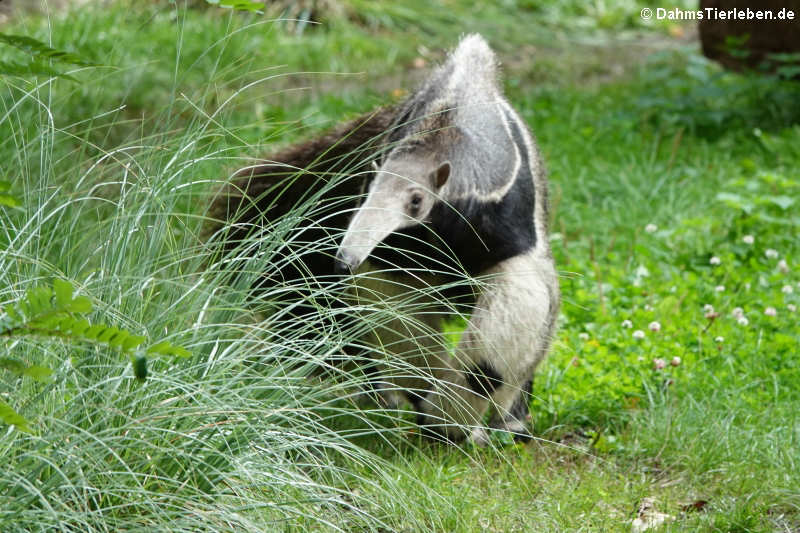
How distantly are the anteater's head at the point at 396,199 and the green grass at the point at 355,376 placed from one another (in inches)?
14.5

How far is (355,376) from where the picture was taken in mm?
3844

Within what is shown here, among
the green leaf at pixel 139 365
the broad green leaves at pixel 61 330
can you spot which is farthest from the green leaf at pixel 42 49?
the green leaf at pixel 139 365

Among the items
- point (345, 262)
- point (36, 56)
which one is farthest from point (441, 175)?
point (36, 56)

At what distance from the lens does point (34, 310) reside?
204 cm

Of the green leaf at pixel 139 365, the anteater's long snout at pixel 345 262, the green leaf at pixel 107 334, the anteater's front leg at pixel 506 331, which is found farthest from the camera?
the anteater's front leg at pixel 506 331

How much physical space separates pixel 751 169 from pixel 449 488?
455 cm

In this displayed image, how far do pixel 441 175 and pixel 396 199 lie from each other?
20 centimetres

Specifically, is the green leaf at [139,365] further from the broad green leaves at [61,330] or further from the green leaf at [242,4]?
the green leaf at [242,4]

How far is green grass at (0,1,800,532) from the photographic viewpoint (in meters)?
2.93

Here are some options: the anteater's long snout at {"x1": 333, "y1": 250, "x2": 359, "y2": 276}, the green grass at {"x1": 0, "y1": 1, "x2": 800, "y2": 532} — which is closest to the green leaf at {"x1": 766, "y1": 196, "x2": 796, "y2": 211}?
the green grass at {"x1": 0, "y1": 1, "x2": 800, "y2": 532}

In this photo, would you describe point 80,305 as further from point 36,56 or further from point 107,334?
point 36,56

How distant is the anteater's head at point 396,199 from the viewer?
3709 millimetres

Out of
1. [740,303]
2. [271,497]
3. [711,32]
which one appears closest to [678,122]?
[711,32]

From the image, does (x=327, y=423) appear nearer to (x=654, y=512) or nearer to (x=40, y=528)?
(x=654, y=512)
